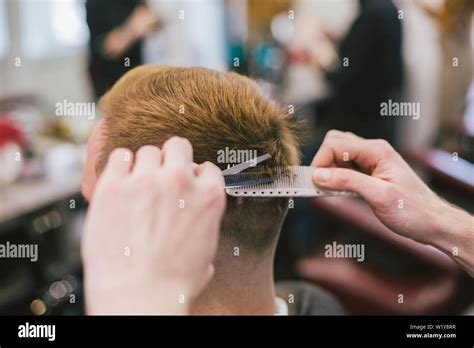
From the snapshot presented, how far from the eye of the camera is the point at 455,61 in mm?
1316

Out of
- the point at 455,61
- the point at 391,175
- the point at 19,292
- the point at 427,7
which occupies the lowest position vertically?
the point at 19,292

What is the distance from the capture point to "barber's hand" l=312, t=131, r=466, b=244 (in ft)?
3.19

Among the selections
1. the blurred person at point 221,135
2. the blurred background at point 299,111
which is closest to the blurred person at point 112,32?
the blurred background at point 299,111

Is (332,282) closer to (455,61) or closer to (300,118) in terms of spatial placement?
(300,118)

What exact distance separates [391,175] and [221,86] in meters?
0.40

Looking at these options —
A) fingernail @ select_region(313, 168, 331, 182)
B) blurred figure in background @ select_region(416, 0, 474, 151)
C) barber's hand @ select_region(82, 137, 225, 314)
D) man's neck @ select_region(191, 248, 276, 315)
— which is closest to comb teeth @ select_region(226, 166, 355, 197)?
fingernail @ select_region(313, 168, 331, 182)

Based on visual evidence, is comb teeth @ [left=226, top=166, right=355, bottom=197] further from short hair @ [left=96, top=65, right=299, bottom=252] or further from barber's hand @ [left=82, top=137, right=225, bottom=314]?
barber's hand @ [left=82, top=137, right=225, bottom=314]

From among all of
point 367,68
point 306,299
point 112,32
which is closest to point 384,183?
point 306,299

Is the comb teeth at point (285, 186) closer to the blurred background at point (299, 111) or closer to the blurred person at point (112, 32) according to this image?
the blurred background at point (299, 111)

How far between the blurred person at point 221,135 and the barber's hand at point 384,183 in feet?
0.28

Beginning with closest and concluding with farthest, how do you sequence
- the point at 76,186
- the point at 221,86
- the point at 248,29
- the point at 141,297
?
the point at 141,297 < the point at 221,86 < the point at 76,186 < the point at 248,29

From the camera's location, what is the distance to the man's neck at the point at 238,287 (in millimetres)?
986

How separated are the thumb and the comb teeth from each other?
13 millimetres
